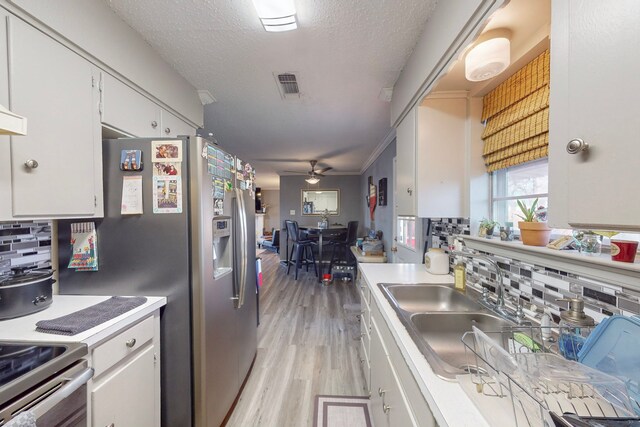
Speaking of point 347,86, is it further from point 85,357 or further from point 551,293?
point 85,357

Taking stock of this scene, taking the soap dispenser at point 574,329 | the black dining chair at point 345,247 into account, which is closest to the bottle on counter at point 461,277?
the soap dispenser at point 574,329

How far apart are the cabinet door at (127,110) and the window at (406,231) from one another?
8.16 ft

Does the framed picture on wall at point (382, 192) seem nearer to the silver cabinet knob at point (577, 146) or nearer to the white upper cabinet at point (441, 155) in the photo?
the white upper cabinet at point (441, 155)

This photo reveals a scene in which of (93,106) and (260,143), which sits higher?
(260,143)

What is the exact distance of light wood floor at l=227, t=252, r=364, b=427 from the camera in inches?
67.7

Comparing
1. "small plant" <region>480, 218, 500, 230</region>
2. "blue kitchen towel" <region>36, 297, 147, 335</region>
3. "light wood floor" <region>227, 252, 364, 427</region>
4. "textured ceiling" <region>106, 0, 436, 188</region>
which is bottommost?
"light wood floor" <region>227, 252, 364, 427</region>

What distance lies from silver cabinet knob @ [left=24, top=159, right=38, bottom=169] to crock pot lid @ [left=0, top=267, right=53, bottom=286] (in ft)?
1.64

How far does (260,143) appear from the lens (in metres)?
3.81

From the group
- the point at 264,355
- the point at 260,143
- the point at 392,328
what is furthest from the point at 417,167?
the point at 260,143

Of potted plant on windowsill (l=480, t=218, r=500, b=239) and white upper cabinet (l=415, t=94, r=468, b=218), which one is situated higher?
white upper cabinet (l=415, t=94, r=468, b=218)

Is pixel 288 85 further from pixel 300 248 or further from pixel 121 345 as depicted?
pixel 300 248

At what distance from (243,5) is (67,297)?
185 centimetres

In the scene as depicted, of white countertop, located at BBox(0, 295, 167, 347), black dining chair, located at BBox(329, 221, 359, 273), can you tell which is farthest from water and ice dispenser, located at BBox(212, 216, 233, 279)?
black dining chair, located at BBox(329, 221, 359, 273)

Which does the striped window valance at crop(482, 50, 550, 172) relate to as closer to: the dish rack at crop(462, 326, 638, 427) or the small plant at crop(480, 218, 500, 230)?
the small plant at crop(480, 218, 500, 230)
